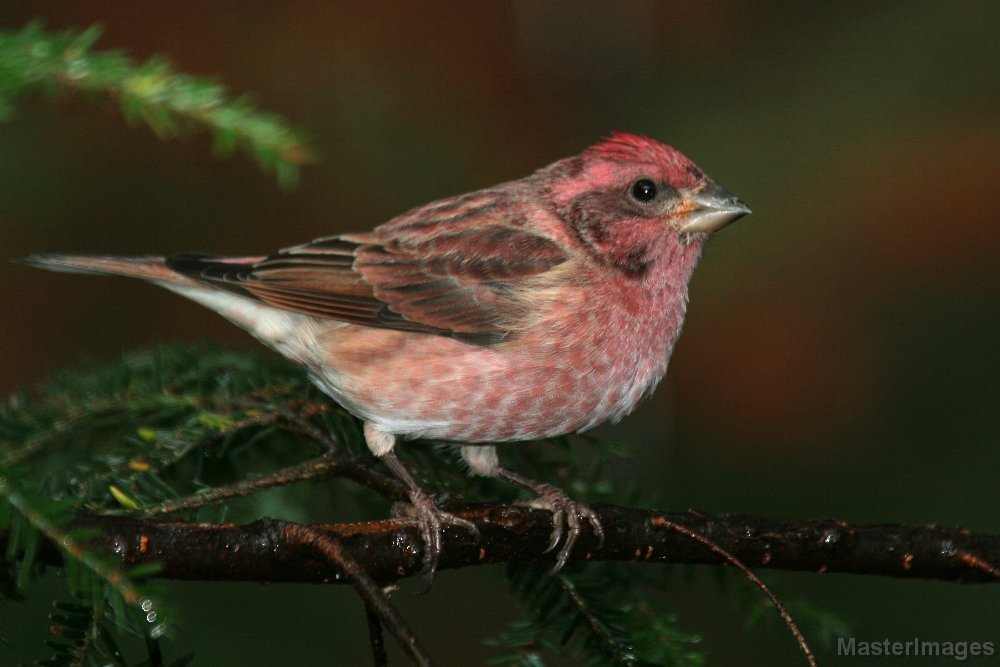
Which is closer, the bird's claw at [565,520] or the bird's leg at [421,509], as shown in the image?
the bird's leg at [421,509]

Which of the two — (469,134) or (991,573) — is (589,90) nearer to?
(469,134)

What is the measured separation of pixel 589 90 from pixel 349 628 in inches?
137

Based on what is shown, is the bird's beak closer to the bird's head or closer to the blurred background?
the bird's head

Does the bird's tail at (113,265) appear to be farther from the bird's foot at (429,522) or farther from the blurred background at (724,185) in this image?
the blurred background at (724,185)

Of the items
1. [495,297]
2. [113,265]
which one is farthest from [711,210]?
[113,265]

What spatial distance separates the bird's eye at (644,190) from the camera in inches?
152

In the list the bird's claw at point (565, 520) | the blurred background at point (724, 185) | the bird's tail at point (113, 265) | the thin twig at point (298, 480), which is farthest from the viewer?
the blurred background at point (724, 185)

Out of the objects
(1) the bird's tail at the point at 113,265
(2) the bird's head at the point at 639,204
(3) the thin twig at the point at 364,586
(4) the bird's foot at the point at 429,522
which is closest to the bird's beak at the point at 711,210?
(2) the bird's head at the point at 639,204

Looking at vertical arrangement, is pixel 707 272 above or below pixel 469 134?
below

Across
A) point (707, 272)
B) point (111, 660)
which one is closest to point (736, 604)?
point (111, 660)

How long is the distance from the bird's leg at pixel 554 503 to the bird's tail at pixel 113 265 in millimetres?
1263

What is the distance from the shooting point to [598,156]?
3.98 metres

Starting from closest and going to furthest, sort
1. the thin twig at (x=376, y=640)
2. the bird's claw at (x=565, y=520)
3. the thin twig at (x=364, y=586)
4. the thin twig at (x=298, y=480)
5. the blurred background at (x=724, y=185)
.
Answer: the thin twig at (x=364, y=586), the thin twig at (x=376, y=640), the thin twig at (x=298, y=480), the bird's claw at (x=565, y=520), the blurred background at (x=724, y=185)

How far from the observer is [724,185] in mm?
5234
